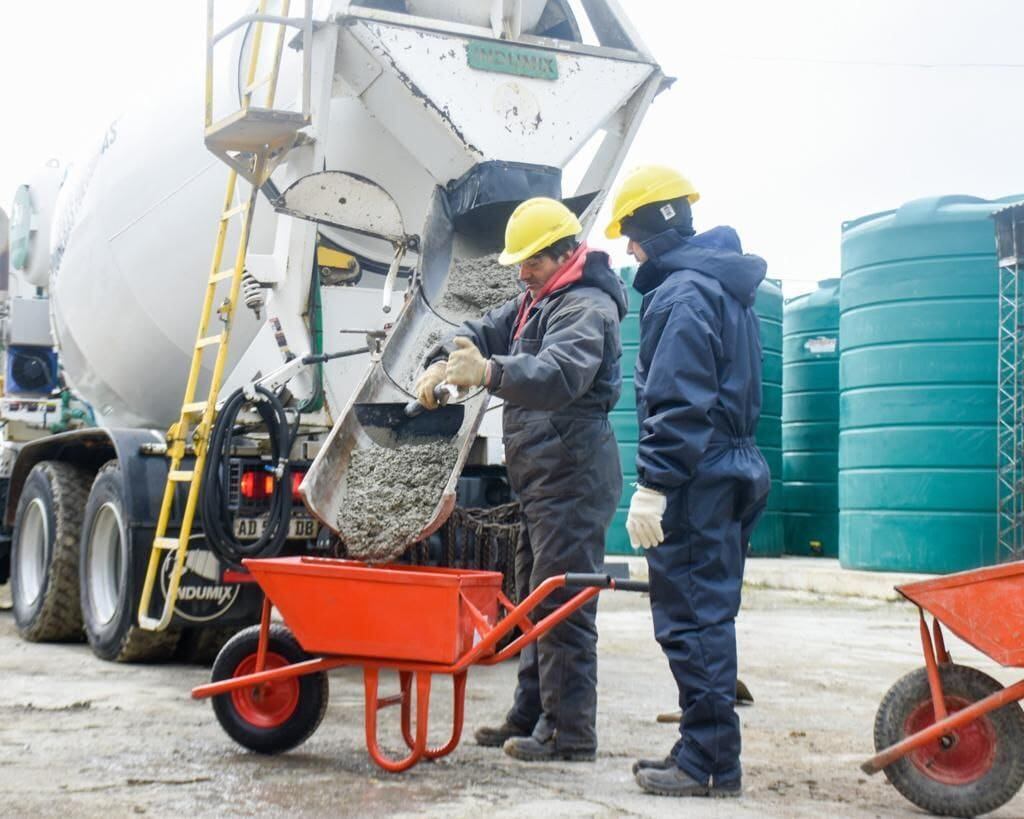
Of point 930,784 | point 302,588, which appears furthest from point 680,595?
point 302,588

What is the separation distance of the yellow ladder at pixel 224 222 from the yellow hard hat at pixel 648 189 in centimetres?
161

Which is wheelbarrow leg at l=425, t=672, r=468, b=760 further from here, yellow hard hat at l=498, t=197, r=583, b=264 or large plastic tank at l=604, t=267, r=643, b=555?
large plastic tank at l=604, t=267, r=643, b=555

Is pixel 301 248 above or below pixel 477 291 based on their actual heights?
above

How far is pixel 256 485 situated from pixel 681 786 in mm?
2672

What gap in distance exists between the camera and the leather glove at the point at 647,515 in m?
3.60

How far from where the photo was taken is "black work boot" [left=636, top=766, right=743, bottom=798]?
12.0ft

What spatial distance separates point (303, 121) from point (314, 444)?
1511mm

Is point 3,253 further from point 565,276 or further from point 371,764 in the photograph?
point 371,764

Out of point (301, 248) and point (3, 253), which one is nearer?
point (301, 248)

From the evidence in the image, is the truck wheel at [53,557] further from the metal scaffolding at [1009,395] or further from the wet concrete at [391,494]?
the metal scaffolding at [1009,395]

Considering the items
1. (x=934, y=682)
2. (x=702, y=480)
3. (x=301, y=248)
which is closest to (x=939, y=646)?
(x=934, y=682)

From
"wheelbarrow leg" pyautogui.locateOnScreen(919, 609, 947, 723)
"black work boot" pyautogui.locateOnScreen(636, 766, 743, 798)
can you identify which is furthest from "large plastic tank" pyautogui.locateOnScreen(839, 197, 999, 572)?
"black work boot" pyautogui.locateOnScreen(636, 766, 743, 798)

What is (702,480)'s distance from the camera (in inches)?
146

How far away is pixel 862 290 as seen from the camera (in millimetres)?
12906
